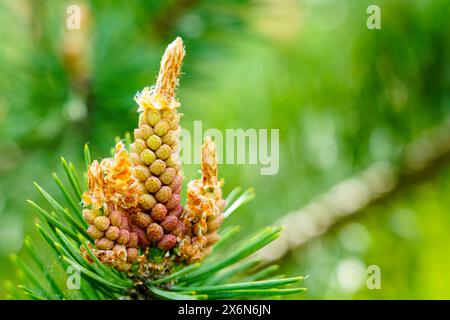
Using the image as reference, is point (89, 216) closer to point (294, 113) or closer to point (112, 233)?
point (112, 233)

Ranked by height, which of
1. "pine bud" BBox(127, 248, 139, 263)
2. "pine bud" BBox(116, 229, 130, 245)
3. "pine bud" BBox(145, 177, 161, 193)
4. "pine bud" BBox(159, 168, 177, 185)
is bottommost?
"pine bud" BBox(127, 248, 139, 263)

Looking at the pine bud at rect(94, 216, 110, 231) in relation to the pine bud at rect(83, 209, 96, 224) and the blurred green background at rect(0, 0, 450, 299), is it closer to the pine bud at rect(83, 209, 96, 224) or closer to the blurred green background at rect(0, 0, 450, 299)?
the pine bud at rect(83, 209, 96, 224)

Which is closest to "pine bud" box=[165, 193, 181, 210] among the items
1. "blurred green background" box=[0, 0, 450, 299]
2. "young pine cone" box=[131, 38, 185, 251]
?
"young pine cone" box=[131, 38, 185, 251]

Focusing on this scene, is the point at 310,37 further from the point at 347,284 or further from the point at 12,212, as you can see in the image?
the point at 12,212

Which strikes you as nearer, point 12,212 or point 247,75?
point 12,212

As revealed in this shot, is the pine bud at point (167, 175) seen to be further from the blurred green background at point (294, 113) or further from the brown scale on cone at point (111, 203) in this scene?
the blurred green background at point (294, 113)

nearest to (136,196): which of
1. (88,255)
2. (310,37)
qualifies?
(88,255)

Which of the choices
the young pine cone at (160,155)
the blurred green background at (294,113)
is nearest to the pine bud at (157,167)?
the young pine cone at (160,155)
